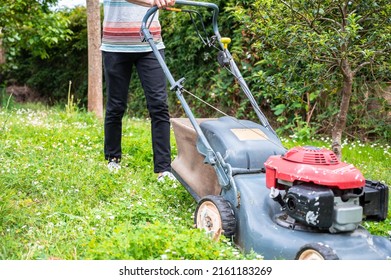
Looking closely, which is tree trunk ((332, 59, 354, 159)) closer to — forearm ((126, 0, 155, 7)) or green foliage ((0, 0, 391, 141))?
green foliage ((0, 0, 391, 141))

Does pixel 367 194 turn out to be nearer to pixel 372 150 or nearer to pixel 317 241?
pixel 317 241

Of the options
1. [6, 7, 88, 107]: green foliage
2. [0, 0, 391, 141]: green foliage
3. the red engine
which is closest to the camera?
the red engine

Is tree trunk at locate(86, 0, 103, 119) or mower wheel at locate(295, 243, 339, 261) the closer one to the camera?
mower wheel at locate(295, 243, 339, 261)

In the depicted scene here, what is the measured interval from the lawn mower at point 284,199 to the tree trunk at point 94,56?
3.59 metres

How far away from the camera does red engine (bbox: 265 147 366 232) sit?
2.06m

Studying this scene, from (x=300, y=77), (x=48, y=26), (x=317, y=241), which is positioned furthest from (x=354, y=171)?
(x=48, y=26)

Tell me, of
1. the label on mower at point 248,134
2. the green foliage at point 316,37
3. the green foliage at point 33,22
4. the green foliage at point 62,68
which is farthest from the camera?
the green foliage at point 62,68

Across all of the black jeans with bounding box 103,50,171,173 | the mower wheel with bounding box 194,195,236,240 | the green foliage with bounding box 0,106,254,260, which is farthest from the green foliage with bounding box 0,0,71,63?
the mower wheel with bounding box 194,195,236,240

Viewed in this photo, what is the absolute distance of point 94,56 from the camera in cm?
624

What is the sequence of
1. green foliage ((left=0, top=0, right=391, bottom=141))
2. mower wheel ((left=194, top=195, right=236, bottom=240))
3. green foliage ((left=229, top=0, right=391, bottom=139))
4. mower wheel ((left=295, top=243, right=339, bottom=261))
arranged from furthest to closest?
green foliage ((left=0, top=0, right=391, bottom=141))
green foliage ((left=229, top=0, right=391, bottom=139))
mower wheel ((left=194, top=195, right=236, bottom=240))
mower wheel ((left=295, top=243, right=339, bottom=261))

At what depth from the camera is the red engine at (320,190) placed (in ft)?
6.77

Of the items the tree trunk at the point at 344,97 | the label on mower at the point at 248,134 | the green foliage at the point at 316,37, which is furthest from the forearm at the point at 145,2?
the tree trunk at the point at 344,97

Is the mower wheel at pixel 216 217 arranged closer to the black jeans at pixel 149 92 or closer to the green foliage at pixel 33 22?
the black jeans at pixel 149 92

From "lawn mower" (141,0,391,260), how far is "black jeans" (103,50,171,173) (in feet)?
2.08
